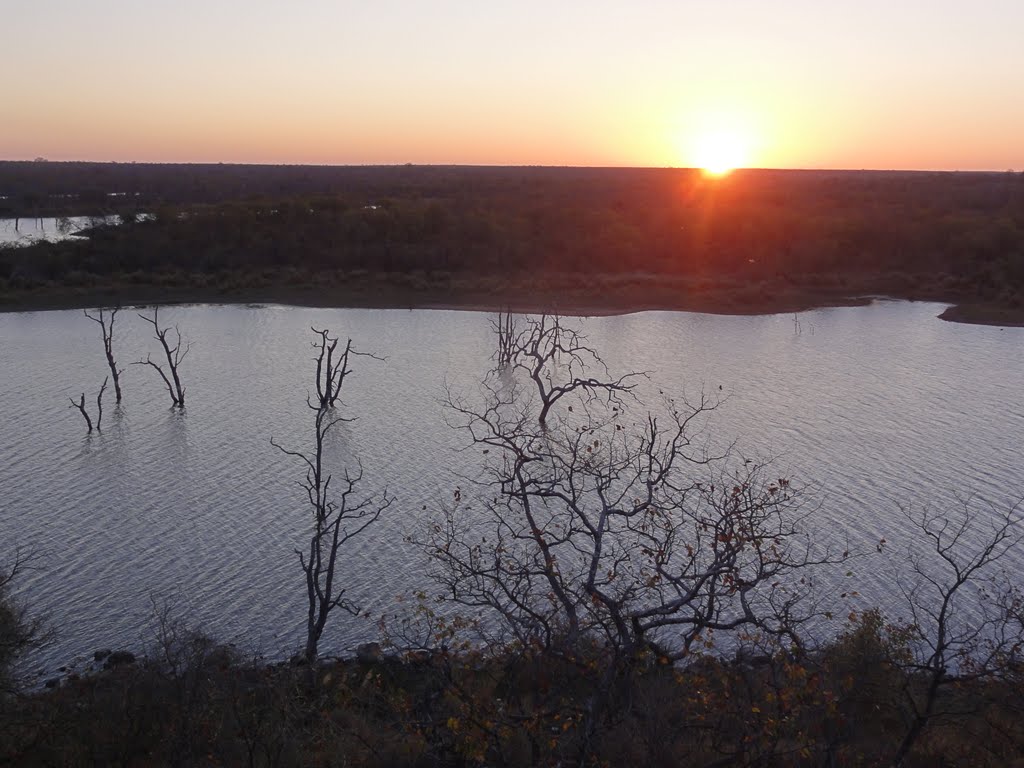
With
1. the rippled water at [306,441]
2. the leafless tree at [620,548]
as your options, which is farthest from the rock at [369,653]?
the leafless tree at [620,548]

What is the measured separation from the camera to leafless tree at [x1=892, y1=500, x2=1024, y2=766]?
13656 mm

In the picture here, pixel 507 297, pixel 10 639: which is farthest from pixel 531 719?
pixel 507 297

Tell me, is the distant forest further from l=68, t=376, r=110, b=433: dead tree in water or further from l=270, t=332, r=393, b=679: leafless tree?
l=270, t=332, r=393, b=679: leafless tree

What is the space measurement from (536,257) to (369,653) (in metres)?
53.9

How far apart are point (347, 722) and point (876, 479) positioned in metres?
15.3

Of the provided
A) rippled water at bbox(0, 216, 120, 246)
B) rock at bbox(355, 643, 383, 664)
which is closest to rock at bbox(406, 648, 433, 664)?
rock at bbox(355, 643, 383, 664)

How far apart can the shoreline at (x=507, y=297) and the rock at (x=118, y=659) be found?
3580 centimetres

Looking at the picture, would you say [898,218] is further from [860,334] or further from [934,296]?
[860,334]

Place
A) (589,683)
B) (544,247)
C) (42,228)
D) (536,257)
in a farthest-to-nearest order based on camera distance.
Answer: (42,228) < (544,247) < (536,257) < (589,683)

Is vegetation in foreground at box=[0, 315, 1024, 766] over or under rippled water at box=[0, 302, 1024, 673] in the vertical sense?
over

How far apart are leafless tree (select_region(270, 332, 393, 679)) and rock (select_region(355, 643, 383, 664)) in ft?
2.17

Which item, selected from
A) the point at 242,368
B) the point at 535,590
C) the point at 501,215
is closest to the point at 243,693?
the point at 535,590

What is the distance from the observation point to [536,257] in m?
67.9

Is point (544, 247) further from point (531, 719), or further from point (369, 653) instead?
point (531, 719)
